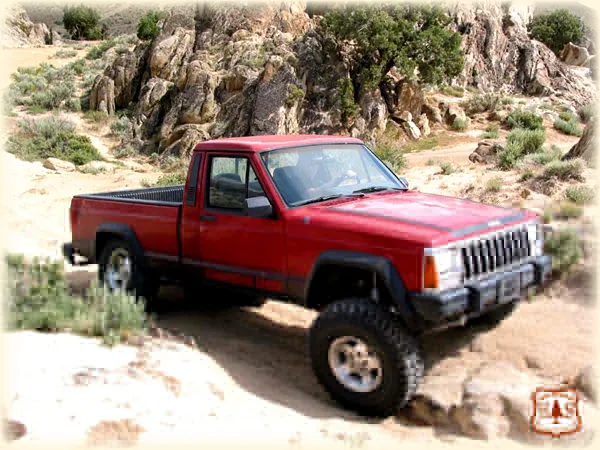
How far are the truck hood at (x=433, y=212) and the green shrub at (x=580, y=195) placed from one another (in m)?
4.35

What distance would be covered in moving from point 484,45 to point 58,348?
38.3 m

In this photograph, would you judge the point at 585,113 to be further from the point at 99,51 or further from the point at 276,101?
the point at 99,51

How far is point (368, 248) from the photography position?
4.39m

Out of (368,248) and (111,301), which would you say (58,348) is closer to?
(111,301)

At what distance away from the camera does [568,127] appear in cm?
2600

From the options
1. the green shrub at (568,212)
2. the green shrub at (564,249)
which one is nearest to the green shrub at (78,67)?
the green shrub at (568,212)

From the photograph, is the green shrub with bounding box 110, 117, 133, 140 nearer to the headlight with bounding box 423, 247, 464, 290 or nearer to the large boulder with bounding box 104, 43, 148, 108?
the large boulder with bounding box 104, 43, 148, 108

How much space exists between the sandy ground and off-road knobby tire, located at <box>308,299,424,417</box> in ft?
0.54

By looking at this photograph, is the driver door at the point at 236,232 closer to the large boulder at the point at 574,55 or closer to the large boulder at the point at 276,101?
the large boulder at the point at 276,101

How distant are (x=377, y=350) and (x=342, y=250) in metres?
0.80

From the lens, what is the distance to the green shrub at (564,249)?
6.41 meters

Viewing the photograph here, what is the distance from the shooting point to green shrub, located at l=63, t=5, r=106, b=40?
65250 millimetres

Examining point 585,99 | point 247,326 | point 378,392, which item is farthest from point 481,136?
point 378,392

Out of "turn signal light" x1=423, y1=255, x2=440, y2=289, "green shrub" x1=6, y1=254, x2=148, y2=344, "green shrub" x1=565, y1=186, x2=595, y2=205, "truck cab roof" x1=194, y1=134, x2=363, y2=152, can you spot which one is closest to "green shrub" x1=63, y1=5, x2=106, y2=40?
"green shrub" x1=565, y1=186, x2=595, y2=205
